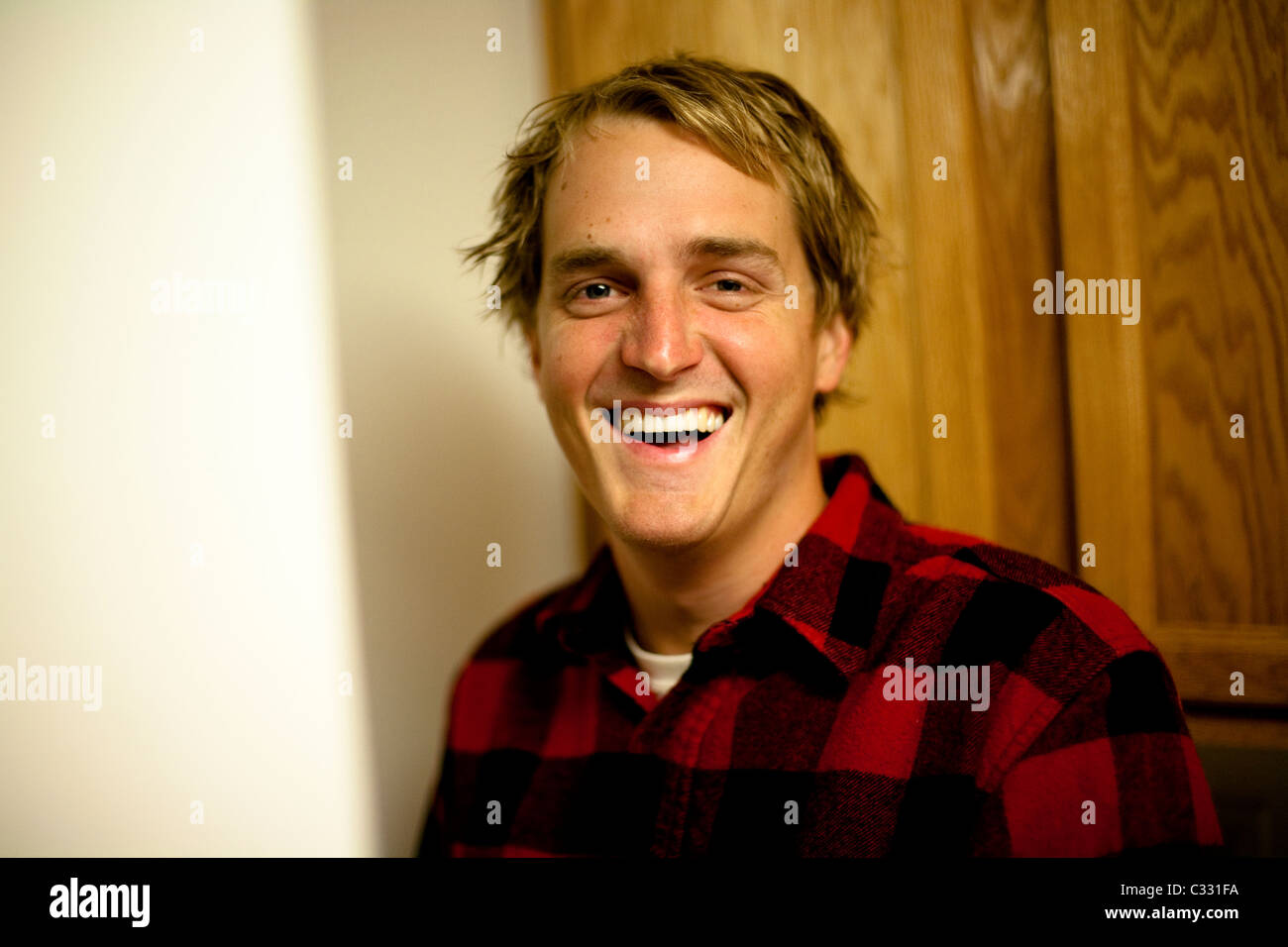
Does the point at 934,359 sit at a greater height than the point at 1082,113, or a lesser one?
lesser

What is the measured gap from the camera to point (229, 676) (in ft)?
2.90

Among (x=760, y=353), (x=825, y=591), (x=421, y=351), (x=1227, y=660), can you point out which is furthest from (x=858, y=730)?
(x=421, y=351)

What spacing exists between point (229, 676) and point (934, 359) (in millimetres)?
824

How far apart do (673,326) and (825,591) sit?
0.27 m

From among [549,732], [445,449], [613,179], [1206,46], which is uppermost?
[1206,46]

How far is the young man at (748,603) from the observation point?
64 cm

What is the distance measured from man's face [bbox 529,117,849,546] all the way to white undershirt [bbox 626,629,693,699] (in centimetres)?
13

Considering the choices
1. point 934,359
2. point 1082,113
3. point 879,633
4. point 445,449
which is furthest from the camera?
point 445,449

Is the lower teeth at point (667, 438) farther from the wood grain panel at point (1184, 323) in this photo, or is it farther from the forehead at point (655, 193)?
the wood grain panel at point (1184, 323)

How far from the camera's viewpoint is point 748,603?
0.78 metres

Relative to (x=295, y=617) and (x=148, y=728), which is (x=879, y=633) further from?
(x=148, y=728)

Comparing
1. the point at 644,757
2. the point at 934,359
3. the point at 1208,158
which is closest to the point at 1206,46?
the point at 1208,158

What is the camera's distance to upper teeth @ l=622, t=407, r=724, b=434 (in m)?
0.76

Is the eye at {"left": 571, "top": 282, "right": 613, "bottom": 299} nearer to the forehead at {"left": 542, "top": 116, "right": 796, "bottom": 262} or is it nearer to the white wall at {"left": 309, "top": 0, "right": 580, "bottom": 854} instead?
the forehead at {"left": 542, "top": 116, "right": 796, "bottom": 262}
